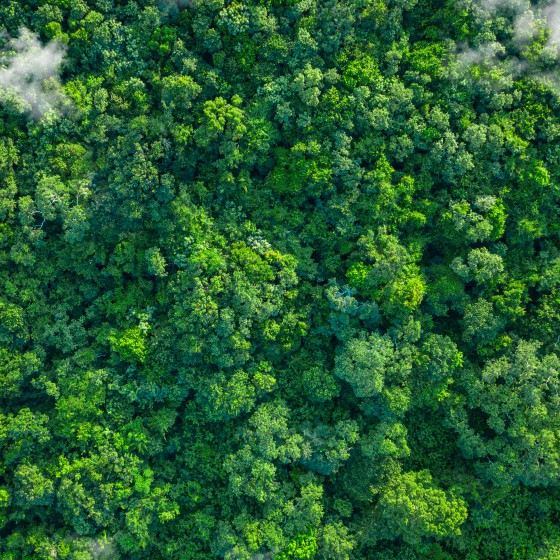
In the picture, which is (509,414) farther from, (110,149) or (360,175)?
(110,149)

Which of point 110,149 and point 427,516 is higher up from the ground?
point 110,149

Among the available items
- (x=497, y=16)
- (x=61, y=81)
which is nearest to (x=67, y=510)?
(x=61, y=81)

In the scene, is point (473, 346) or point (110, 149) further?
point (473, 346)

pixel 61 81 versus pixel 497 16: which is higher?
pixel 497 16

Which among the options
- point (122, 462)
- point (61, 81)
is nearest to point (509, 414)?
point (122, 462)

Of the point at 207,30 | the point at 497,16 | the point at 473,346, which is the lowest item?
the point at 473,346

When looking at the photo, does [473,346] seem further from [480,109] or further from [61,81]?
[61,81]
